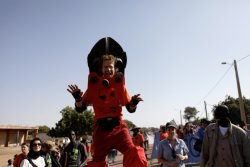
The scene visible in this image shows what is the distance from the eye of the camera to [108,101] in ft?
13.4

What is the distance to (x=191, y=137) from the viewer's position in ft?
45.6

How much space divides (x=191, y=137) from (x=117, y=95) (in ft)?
34.7

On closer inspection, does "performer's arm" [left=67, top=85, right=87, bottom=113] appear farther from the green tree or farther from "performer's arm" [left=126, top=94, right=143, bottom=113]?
the green tree

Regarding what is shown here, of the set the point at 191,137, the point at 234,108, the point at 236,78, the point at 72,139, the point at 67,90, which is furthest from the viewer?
the point at 234,108

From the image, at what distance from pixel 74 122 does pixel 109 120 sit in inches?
2266

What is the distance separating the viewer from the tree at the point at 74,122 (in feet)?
196

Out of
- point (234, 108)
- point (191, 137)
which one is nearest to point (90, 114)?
point (234, 108)

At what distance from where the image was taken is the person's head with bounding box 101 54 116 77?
4.31 metres

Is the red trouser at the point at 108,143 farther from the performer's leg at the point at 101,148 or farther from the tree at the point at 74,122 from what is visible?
the tree at the point at 74,122

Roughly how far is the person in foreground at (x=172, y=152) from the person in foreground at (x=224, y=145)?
924 millimetres

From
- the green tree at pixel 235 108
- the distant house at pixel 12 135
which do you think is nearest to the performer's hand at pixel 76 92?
the distant house at pixel 12 135

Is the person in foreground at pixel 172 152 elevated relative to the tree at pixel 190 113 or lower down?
lower down

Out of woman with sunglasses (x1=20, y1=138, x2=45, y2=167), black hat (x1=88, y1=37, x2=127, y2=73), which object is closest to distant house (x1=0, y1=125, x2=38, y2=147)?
woman with sunglasses (x1=20, y1=138, x2=45, y2=167)

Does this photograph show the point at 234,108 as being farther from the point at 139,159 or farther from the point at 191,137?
the point at 139,159
